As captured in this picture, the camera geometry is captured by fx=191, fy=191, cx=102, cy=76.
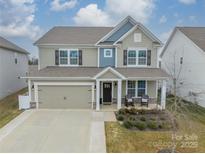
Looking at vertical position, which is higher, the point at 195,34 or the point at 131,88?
the point at 195,34

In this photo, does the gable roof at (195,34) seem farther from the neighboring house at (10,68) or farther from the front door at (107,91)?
the neighboring house at (10,68)

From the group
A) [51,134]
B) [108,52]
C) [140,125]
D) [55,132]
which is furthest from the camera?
[108,52]

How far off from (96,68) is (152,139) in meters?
8.83

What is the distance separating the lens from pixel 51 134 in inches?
375

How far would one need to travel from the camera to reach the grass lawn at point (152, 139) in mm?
8125

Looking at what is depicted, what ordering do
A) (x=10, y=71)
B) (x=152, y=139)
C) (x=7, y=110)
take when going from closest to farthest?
1. (x=152, y=139)
2. (x=7, y=110)
3. (x=10, y=71)

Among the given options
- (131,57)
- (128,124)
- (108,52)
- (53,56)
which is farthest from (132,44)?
(128,124)

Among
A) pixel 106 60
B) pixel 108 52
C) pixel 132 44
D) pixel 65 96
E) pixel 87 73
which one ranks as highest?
pixel 132 44

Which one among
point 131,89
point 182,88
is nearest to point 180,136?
point 131,89

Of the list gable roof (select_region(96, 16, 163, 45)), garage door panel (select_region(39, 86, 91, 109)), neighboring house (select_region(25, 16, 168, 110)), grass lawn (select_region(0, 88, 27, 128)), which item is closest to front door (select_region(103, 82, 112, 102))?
neighboring house (select_region(25, 16, 168, 110))

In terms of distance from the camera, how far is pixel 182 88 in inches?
779

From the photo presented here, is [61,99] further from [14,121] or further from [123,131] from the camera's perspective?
[123,131]

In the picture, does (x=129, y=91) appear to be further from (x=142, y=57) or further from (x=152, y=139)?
(x=152, y=139)

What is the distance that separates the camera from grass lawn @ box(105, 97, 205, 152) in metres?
8.12
